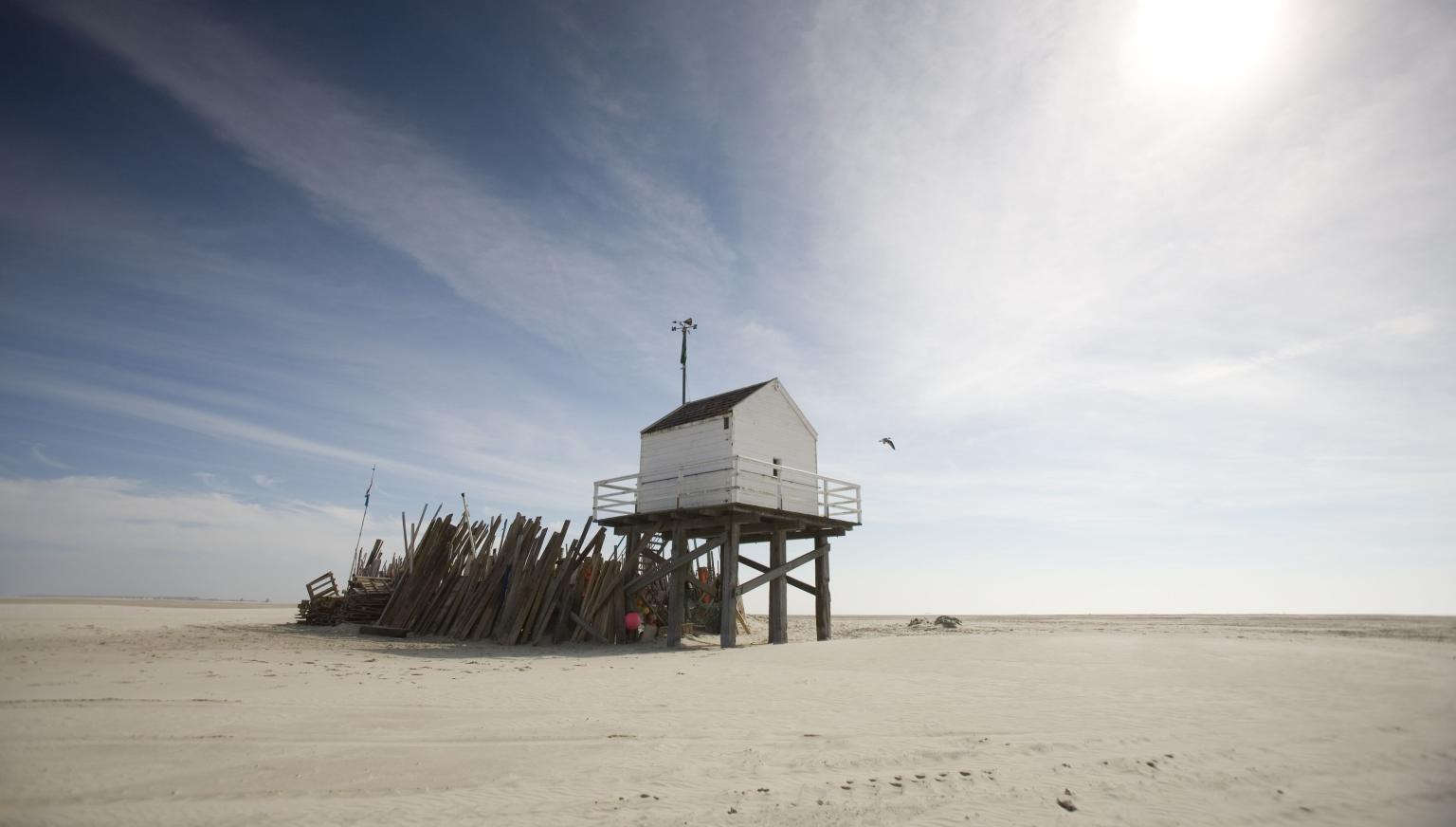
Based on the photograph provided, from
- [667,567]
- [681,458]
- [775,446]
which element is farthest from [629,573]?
[775,446]

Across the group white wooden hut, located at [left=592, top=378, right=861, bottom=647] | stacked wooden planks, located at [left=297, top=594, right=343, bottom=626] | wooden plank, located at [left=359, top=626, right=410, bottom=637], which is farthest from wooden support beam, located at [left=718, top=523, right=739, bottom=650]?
stacked wooden planks, located at [left=297, top=594, right=343, bottom=626]

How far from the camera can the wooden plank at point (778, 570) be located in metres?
19.5

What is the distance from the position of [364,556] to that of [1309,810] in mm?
30900

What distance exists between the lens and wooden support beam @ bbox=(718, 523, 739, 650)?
59.9 ft

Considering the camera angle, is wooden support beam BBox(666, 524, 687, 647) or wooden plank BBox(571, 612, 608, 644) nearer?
wooden plank BBox(571, 612, 608, 644)

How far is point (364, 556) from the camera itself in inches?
1145

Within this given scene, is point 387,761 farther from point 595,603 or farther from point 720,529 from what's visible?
point 720,529

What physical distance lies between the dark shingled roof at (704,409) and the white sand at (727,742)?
9.22 metres

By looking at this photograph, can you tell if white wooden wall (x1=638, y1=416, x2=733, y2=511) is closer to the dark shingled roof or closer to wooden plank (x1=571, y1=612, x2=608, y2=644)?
the dark shingled roof

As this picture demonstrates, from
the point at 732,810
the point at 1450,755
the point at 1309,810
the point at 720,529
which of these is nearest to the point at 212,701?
the point at 732,810

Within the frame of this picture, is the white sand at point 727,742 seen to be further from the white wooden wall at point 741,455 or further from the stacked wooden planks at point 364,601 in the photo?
the stacked wooden planks at point 364,601

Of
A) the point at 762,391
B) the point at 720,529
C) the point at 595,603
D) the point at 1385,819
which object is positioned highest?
the point at 762,391

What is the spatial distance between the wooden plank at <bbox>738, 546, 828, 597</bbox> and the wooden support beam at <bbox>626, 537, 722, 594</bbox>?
141 centimetres

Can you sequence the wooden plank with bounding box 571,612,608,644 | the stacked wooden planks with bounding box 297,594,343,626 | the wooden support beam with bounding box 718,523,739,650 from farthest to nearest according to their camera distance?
1. the stacked wooden planks with bounding box 297,594,343,626
2. the wooden plank with bounding box 571,612,608,644
3. the wooden support beam with bounding box 718,523,739,650
